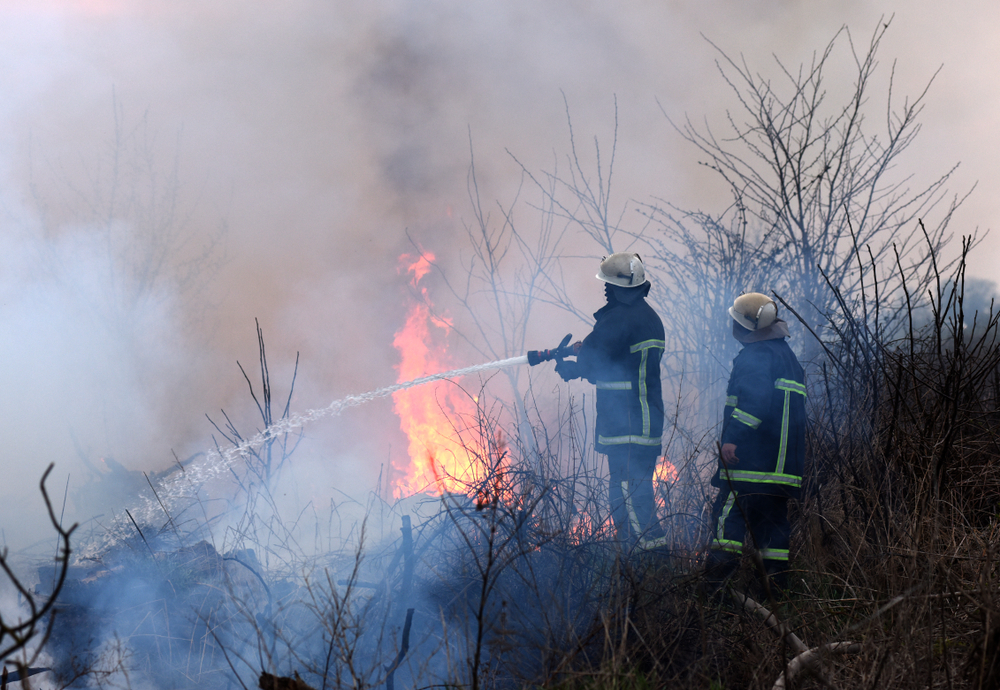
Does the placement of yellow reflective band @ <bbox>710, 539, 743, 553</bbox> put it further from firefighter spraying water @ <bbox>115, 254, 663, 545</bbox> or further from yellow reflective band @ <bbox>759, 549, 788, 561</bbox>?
firefighter spraying water @ <bbox>115, 254, 663, 545</bbox>

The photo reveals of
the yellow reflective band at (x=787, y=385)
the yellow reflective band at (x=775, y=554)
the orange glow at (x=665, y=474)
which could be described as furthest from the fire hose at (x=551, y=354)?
the yellow reflective band at (x=775, y=554)

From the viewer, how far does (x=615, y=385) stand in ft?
15.8

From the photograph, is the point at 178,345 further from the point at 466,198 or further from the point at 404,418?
the point at 466,198

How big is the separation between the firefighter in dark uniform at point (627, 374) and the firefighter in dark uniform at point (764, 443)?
1.98ft

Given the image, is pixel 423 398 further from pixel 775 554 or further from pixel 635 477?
pixel 775 554

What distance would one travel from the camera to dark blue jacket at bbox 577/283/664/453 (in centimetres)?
472

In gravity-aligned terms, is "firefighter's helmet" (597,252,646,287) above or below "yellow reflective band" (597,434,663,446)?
above

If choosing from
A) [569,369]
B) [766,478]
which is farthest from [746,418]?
[569,369]

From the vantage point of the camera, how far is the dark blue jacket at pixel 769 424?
163 inches

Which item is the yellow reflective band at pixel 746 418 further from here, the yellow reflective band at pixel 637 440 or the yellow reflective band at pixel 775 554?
the yellow reflective band at pixel 775 554

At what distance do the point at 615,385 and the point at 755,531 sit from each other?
1367mm

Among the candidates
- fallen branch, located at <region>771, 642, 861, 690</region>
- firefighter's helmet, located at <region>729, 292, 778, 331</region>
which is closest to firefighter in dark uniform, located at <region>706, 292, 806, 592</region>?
firefighter's helmet, located at <region>729, 292, 778, 331</region>

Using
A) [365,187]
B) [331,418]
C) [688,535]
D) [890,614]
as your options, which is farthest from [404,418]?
[890,614]

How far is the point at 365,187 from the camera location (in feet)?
34.5
